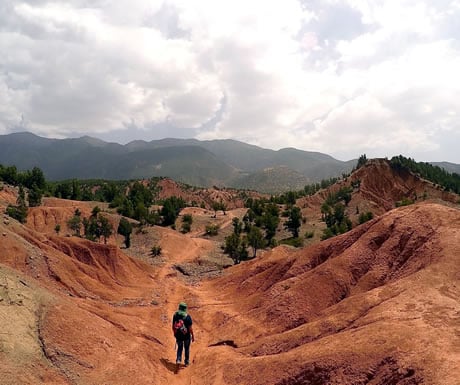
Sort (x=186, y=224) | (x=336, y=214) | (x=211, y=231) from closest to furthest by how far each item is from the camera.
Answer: (x=336, y=214), (x=211, y=231), (x=186, y=224)

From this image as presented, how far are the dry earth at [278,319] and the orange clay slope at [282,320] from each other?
0.16 ft

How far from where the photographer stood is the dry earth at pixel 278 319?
1009cm

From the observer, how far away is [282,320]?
17.0 meters

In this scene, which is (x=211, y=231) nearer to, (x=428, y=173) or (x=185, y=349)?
(x=185, y=349)

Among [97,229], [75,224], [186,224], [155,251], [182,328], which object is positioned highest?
[182,328]

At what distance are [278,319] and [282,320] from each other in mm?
224

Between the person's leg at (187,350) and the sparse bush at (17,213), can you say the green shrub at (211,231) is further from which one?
the person's leg at (187,350)

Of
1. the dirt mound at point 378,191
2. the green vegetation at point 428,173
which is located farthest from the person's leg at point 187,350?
the green vegetation at point 428,173

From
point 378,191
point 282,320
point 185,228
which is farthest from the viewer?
point 378,191

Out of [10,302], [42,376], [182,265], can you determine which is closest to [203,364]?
[42,376]

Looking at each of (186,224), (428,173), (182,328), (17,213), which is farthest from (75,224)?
(428,173)

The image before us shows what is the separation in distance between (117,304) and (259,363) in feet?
39.4

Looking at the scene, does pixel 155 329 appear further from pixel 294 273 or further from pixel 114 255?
pixel 114 255

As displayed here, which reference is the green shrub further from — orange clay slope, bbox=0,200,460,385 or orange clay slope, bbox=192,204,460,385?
orange clay slope, bbox=192,204,460,385
